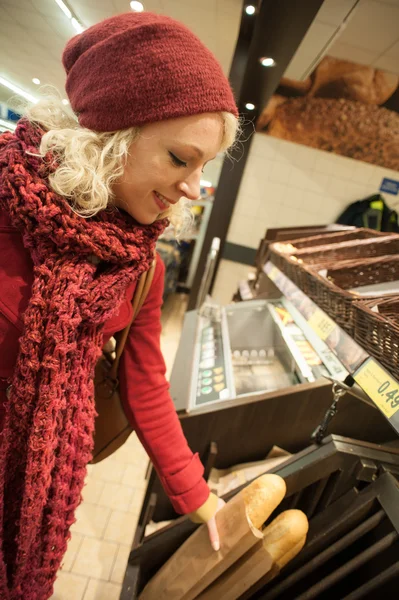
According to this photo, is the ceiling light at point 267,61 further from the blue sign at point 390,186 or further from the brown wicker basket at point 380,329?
the blue sign at point 390,186

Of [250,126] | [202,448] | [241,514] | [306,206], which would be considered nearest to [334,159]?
[306,206]

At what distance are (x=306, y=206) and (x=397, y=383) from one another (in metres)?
4.23

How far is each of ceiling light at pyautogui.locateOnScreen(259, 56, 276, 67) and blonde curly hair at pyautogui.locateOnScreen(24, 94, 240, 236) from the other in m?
2.30

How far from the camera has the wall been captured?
4266 millimetres

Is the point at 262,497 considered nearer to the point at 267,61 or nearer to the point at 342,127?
the point at 267,61

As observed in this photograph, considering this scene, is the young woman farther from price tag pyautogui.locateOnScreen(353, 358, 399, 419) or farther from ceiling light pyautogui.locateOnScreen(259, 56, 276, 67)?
ceiling light pyautogui.locateOnScreen(259, 56, 276, 67)

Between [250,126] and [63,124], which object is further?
[250,126]

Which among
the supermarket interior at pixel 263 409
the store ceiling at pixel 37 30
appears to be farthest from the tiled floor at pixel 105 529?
the store ceiling at pixel 37 30

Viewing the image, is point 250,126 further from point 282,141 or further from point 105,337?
point 105,337

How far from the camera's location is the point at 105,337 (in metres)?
0.84

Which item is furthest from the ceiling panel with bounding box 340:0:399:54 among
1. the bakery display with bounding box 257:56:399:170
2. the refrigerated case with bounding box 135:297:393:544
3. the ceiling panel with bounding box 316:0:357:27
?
the refrigerated case with bounding box 135:297:393:544

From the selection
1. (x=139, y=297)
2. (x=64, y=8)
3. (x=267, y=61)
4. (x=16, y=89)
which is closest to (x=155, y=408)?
(x=139, y=297)

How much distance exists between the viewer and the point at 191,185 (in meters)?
0.71

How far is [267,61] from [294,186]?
216cm
